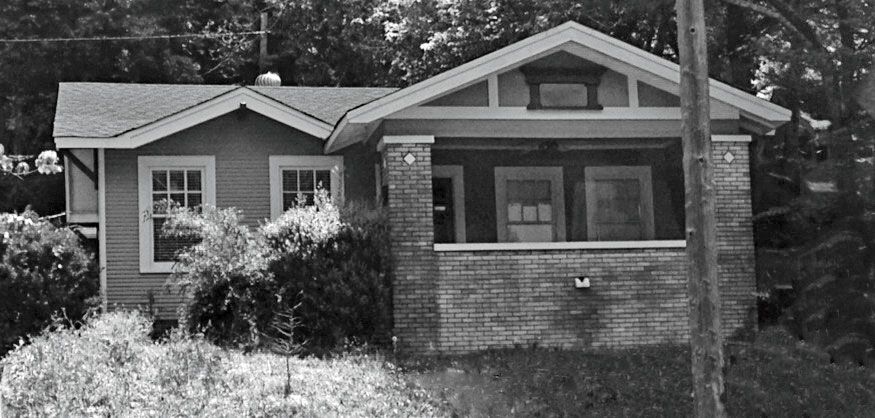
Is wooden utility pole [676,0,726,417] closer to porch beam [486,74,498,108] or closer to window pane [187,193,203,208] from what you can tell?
porch beam [486,74,498,108]

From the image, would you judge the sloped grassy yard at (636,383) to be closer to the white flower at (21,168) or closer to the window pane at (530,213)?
the window pane at (530,213)

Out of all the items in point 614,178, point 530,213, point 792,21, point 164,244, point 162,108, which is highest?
point 792,21

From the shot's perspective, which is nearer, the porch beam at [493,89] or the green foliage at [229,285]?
the green foliage at [229,285]

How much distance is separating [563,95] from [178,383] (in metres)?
7.47

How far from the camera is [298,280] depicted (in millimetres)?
16281

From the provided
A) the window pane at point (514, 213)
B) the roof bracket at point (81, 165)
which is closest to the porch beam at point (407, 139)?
the window pane at point (514, 213)

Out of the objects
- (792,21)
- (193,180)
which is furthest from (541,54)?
(792,21)

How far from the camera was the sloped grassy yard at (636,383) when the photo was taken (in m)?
13.7

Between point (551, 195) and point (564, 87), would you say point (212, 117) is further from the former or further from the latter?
point (551, 195)

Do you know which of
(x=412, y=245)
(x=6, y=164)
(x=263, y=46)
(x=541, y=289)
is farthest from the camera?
(x=263, y=46)

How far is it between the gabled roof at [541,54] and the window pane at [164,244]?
374 centimetres

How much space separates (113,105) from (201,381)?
9.67 meters

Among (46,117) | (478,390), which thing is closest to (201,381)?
(478,390)

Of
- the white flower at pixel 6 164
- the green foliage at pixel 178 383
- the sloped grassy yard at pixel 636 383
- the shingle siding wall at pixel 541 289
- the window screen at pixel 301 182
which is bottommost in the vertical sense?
the sloped grassy yard at pixel 636 383
